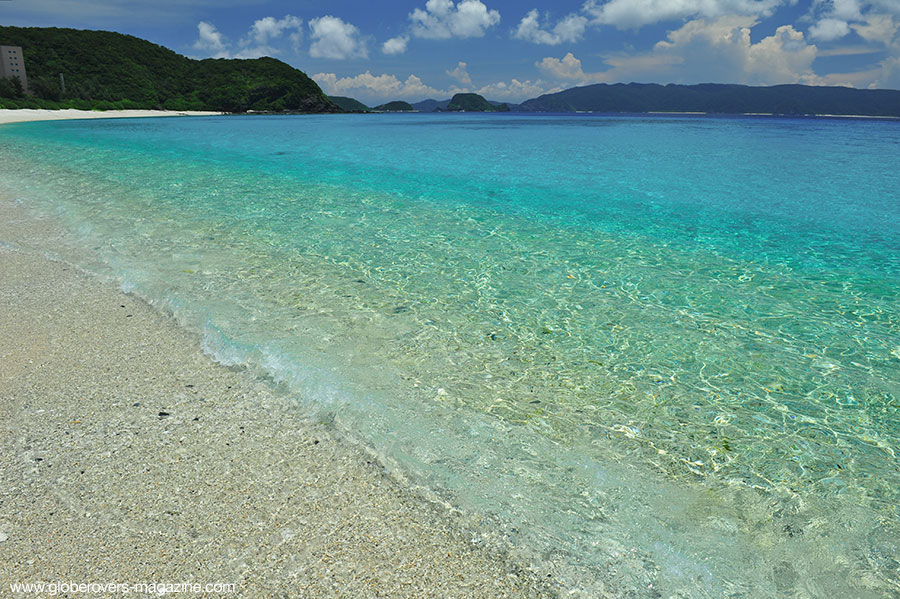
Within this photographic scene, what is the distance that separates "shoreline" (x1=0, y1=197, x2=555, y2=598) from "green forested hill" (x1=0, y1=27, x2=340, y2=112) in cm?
8822

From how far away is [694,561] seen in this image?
9.99 feet

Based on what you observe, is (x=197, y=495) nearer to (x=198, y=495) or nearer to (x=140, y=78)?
(x=198, y=495)

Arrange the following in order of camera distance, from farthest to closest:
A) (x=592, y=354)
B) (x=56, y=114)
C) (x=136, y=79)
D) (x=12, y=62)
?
(x=136, y=79)
(x=12, y=62)
(x=56, y=114)
(x=592, y=354)

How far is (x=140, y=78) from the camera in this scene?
111 m

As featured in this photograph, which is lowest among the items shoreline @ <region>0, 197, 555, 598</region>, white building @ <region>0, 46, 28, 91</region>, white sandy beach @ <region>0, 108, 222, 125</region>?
shoreline @ <region>0, 197, 555, 598</region>

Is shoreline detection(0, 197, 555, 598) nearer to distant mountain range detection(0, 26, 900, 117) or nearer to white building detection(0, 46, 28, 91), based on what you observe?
distant mountain range detection(0, 26, 900, 117)

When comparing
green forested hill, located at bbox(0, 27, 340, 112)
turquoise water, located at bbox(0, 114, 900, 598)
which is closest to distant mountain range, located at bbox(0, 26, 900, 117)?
green forested hill, located at bbox(0, 27, 340, 112)

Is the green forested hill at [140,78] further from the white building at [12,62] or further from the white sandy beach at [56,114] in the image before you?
the white sandy beach at [56,114]

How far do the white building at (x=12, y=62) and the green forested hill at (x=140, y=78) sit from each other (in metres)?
1.77

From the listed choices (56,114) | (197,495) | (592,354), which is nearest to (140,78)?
(56,114)

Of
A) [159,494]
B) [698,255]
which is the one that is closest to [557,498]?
[159,494]

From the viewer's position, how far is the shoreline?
9.04 ft

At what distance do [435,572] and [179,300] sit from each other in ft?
17.6

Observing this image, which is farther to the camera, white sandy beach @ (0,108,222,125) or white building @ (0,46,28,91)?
white building @ (0,46,28,91)
